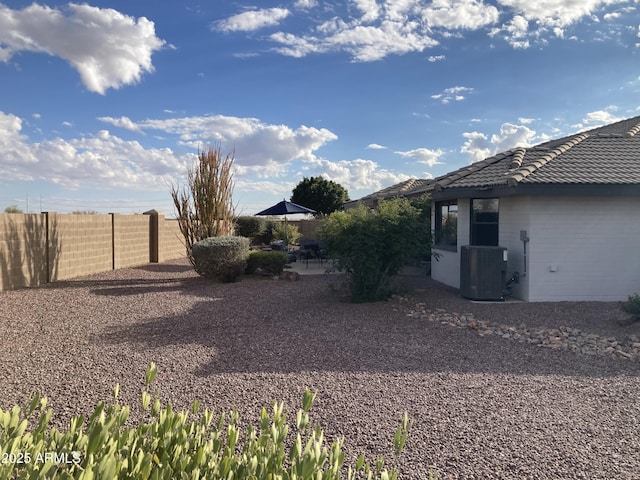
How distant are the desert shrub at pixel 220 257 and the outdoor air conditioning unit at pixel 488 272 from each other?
6431mm

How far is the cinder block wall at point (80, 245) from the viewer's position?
13.9 metres

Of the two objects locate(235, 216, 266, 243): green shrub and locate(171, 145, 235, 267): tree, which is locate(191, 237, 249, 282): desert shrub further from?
locate(235, 216, 266, 243): green shrub

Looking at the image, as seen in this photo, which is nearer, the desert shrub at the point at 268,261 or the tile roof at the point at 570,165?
the tile roof at the point at 570,165

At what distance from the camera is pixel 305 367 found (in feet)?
19.4

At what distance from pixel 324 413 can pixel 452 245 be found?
9581 millimetres

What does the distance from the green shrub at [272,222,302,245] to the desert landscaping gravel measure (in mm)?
Answer: 16742

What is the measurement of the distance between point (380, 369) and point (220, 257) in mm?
8175

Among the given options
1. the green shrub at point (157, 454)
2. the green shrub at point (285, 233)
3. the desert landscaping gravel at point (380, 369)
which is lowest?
the desert landscaping gravel at point (380, 369)

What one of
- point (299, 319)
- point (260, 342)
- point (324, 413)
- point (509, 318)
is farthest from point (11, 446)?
point (509, 318)

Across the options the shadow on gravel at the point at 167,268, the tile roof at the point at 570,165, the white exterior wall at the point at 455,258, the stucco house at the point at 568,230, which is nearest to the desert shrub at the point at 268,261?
the shadow on gravel at the point at 167,268

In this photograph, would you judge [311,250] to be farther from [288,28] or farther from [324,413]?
[324,413]

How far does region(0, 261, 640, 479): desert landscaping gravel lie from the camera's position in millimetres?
3971

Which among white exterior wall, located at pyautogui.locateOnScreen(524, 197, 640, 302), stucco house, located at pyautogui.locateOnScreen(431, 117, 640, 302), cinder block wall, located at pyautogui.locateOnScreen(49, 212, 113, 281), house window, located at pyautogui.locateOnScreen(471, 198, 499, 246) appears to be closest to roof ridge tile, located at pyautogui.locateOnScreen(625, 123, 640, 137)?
stucco house, located at pyautogui.locateOnScreen(431, 117, 640, 302)

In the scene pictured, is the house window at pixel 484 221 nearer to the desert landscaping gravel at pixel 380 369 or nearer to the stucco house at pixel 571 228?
the stucco house at pixel 571 228
